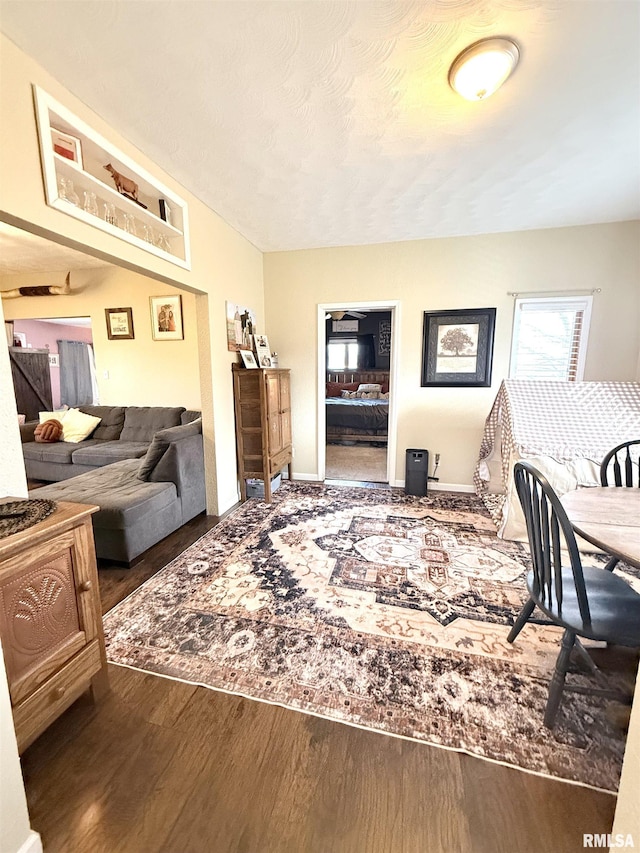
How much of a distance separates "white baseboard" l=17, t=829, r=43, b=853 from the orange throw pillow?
172 inches

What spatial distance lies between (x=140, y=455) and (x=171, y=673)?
2.82m

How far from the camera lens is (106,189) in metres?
1.93

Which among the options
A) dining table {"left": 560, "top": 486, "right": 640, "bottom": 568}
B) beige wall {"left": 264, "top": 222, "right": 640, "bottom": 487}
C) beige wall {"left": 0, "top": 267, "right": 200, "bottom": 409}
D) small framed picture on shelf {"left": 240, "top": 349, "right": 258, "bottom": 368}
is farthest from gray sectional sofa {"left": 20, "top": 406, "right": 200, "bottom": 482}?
dining table {"left": 560, "top": 486, "right": 640, "bottom": 568}

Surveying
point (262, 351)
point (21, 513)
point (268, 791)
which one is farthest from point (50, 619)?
point (262, 351)

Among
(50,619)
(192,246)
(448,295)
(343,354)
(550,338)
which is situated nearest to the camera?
(50,619)

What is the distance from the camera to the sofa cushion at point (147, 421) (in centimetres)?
432

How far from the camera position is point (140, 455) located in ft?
12.7

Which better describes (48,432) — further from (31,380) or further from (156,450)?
(156,450)

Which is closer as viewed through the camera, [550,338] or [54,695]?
[54,695]

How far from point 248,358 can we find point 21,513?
102 inches

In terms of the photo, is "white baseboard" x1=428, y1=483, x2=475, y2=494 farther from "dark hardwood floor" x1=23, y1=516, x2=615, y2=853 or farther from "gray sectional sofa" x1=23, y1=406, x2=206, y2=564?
"dark hardwood floor" x1=23, y1=516, x2=615, y2=853

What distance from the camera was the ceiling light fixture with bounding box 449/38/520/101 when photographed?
144 centimetres

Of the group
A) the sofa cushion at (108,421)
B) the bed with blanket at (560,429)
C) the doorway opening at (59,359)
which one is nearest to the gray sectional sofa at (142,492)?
the sofa cushion at (108,421)

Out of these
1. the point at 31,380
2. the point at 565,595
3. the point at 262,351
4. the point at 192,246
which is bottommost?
the point at 565,595
